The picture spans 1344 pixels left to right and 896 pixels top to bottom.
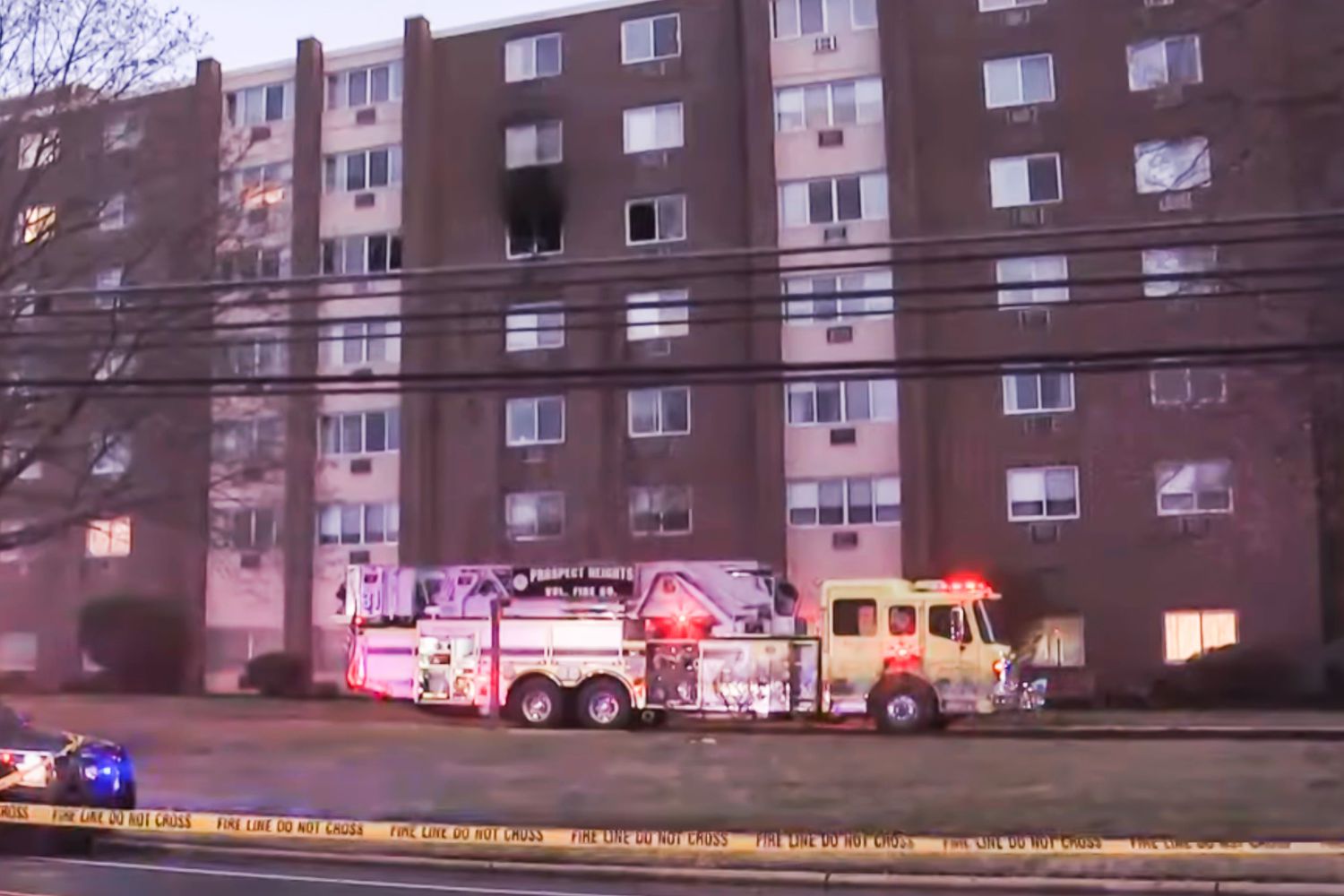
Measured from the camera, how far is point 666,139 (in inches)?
1459

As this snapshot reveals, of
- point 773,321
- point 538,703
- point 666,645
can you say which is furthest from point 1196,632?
point 538,703

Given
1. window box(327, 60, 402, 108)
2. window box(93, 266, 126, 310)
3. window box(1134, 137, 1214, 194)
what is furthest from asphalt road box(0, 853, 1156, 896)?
window box(327, 60, 402, 108)

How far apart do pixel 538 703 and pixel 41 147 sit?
11.8m

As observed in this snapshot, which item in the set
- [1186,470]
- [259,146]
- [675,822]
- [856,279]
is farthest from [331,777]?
[259,146]

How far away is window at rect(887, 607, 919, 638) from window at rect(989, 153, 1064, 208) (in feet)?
43.4

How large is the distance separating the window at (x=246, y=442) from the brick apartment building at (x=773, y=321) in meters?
0.11

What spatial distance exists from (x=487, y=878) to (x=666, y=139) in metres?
27.5

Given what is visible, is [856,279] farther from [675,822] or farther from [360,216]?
[675,822]

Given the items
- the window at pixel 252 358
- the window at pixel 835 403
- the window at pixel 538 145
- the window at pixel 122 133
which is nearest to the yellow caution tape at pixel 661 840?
the window at pixel 252 358

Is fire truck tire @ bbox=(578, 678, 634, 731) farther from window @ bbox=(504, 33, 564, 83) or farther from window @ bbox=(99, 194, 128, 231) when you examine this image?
window @ bbox=(504, 33, 564, 83)

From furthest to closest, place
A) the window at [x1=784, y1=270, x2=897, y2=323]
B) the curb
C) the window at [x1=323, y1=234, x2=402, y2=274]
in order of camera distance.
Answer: the window at [x1=323, y1=234, x2=402, y2=274]
the window at [x1=784, y1=270, x2=897, y2=323]
the curb

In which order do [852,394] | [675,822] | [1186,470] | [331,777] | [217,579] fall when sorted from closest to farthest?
[675,822] < [331,777] < [1186,470] < [852,394] < [217,579]

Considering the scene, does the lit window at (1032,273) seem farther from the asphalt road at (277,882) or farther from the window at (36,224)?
the asphalt road at (277,882)

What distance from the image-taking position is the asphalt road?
10.7 m
